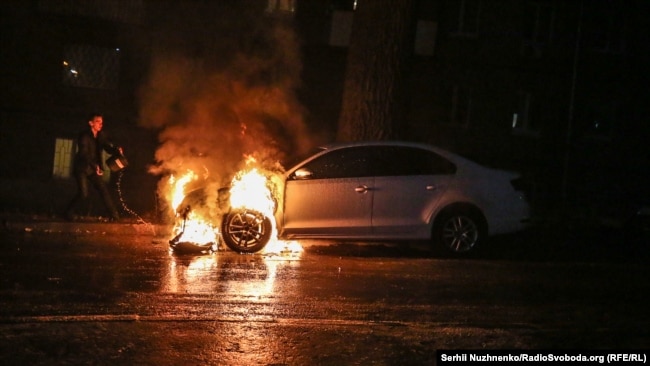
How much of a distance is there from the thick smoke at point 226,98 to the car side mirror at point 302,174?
35cm

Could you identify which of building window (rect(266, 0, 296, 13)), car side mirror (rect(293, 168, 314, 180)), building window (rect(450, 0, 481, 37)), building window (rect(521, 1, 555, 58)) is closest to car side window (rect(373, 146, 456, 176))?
car side mirror (rect(293, 168, 314, 180))

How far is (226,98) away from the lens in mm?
12258

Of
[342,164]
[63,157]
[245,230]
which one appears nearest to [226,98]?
[342,164]

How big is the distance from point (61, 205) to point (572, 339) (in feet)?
40.3

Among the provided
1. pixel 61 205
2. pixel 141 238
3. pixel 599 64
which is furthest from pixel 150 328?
pixel 599 64

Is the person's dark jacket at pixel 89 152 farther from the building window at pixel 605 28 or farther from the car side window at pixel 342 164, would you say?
the building window at pixel 605 28

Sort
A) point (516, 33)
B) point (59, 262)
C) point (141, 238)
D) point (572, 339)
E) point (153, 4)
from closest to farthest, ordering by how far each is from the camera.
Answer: point (572, 339), point (59, 262), point (141, 238), point (153, 4), point (516, 33)

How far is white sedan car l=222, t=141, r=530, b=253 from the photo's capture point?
10.5m

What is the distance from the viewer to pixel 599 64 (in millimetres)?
24078

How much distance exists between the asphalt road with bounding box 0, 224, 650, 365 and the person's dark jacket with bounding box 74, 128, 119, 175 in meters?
2.08

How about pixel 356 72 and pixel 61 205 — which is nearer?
pixel 356 72

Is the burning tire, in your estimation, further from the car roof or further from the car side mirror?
the car roof

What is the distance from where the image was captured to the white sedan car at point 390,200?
10.5 meters

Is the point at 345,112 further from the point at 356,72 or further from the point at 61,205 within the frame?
the point at 61,205
